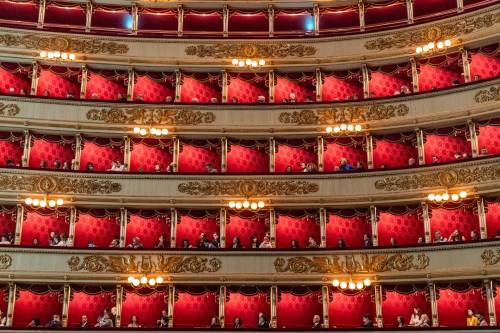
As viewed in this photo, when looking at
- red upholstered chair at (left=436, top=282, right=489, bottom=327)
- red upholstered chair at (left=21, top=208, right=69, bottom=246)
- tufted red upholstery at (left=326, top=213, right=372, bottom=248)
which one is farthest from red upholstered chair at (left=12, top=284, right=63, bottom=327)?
red upholstered chair at (left=436, top=282, right=489, bottom=327)

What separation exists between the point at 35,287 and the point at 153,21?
535 inches

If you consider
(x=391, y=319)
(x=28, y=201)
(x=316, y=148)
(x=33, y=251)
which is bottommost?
(x=391, y=319)

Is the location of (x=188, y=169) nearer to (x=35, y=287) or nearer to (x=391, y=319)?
(x=35, y=287)

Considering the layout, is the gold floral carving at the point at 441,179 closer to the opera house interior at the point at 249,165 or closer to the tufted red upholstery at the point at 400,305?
the opera house interior at the point at 249,165

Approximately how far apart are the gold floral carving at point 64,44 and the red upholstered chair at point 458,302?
16.8 meters

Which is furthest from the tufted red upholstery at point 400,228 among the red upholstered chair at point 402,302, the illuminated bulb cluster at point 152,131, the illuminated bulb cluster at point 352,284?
the illuminated bulb cluster at point 152,131

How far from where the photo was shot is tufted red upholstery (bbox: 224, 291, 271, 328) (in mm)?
28844

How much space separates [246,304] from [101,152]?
29.6 ft

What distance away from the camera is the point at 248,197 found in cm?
3009

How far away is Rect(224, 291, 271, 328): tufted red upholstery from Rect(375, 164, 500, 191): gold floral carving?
642 centimetres

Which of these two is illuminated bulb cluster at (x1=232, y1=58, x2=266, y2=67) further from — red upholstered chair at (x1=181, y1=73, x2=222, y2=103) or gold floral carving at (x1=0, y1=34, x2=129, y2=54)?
gold floral carving at (x1=0, y1=34, x2=129, y2=54)

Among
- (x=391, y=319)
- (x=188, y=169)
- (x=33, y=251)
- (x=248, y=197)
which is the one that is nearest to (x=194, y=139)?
(x=188, y=169)

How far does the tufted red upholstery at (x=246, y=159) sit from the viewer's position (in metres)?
31.9

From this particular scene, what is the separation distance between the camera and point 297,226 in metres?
30.5
